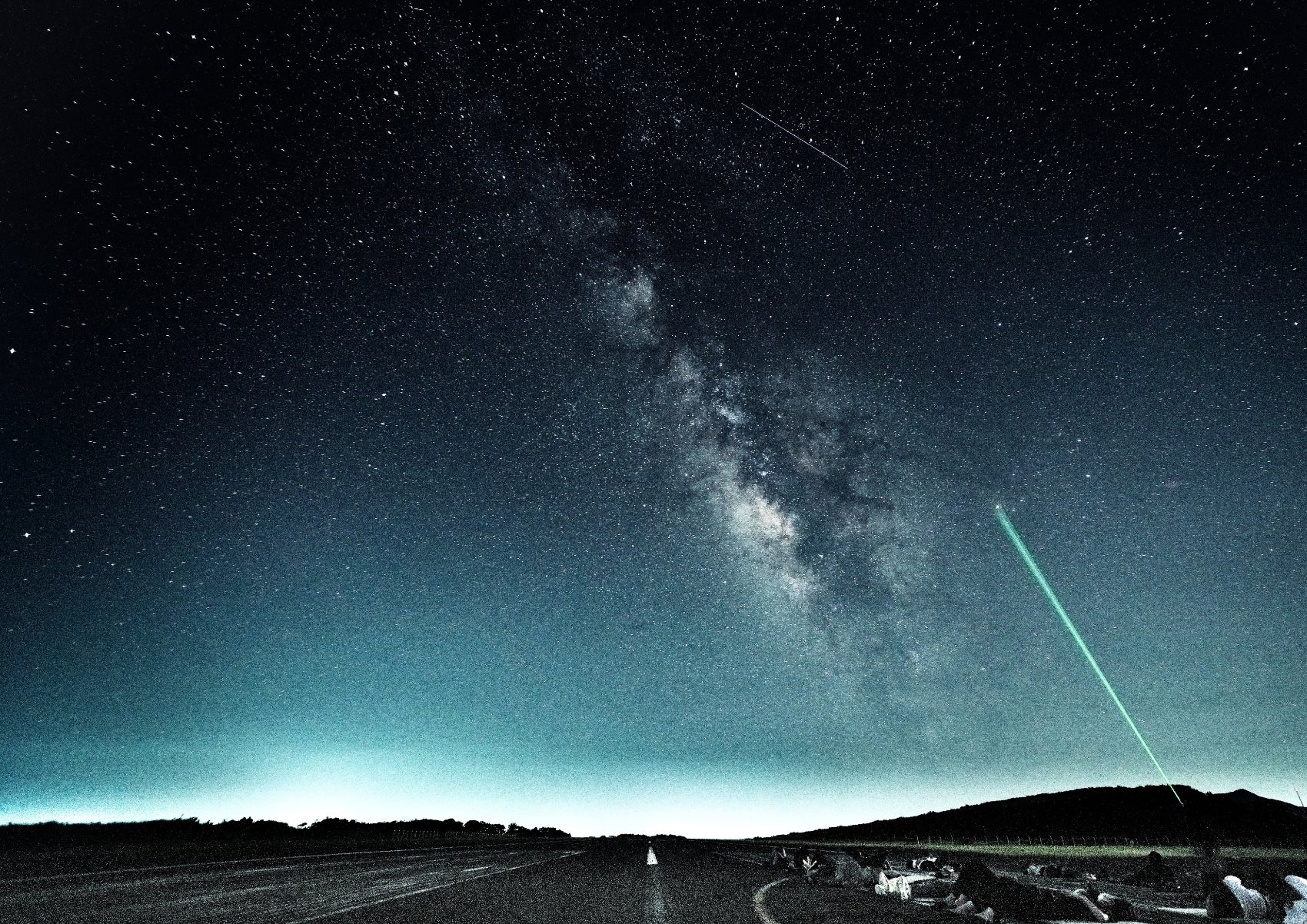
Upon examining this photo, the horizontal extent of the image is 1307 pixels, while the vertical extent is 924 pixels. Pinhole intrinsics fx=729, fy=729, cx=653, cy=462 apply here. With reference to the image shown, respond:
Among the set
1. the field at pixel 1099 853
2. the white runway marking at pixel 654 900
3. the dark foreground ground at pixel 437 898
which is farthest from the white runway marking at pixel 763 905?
the field at pixel 1099 853

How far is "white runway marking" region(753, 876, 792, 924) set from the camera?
1080 centimetres

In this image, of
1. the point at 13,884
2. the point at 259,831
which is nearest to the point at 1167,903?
the point at 13,884

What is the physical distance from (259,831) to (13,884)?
6487cm

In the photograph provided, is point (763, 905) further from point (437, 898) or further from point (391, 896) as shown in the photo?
point (391, 896)

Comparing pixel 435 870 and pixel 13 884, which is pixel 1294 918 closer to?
pixel 435 870

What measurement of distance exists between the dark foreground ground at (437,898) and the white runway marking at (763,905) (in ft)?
0.08

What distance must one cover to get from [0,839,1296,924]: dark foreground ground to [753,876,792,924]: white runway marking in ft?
0.08

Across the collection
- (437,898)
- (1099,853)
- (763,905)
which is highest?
(763,905)

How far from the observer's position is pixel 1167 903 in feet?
46.2

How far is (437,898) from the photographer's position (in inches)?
565

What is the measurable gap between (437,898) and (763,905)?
6.38m

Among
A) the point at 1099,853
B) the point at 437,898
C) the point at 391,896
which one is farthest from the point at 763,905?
the point at 1099,853

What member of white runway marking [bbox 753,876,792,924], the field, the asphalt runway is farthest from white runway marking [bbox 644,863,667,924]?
the field

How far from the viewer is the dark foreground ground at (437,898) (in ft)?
36.1
